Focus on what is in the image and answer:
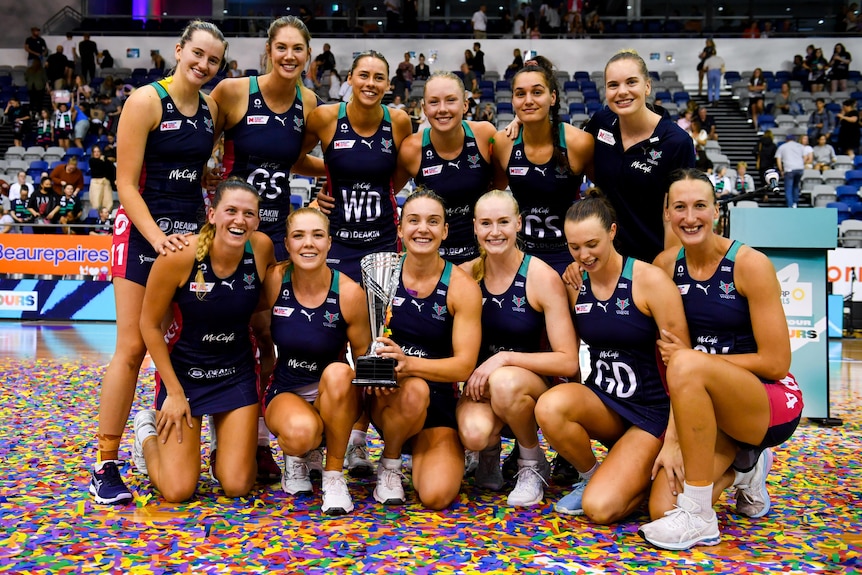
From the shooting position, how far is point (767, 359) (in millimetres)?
2805

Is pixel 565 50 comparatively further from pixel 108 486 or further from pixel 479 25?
pixel 108 486

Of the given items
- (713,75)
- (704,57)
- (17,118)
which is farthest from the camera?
(704,57)

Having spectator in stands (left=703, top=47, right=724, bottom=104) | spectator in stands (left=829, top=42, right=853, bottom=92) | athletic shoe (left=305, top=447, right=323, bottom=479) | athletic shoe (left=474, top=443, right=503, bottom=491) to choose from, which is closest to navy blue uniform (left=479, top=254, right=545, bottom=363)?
athletic shoe (left=474, top=443, right=503, bottom=491)

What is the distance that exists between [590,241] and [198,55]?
175cm

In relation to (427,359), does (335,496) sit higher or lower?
lower

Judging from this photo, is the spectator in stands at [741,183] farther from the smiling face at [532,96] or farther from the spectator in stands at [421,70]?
the smiling face at [532,96]

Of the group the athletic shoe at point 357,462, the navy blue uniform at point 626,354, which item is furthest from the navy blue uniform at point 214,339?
the navy blue uniform at point 626,354

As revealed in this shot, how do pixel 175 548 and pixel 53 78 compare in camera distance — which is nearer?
pixel 175 548

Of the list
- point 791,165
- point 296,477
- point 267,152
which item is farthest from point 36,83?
point 296,477

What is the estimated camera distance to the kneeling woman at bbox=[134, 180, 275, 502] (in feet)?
10.2

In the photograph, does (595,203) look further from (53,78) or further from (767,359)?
(53,78)

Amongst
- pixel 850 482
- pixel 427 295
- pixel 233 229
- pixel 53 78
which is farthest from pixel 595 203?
pixel 53 78

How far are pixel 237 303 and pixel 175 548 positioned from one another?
1028 mm

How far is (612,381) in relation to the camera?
3113mm
